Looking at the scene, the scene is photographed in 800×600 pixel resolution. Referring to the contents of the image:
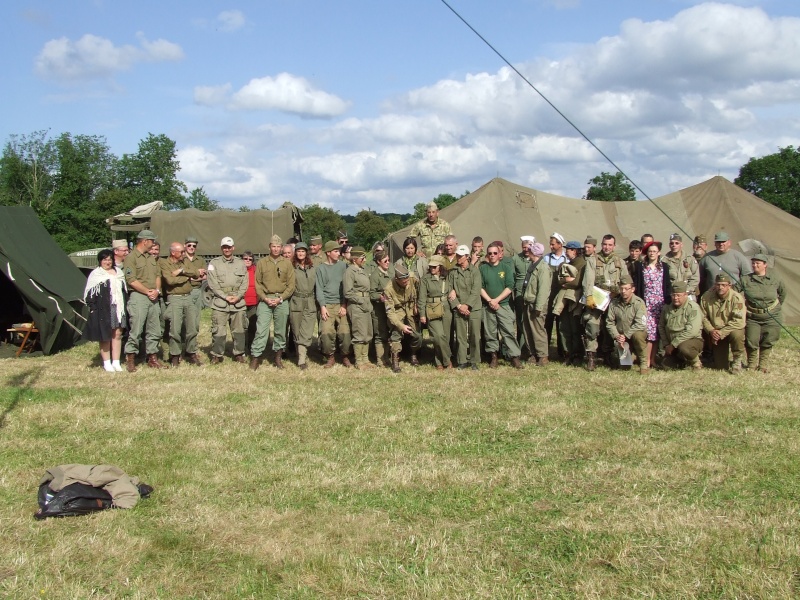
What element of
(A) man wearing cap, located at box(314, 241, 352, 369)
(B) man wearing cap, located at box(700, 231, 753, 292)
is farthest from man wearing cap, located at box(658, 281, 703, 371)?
(A) man wearing cap, located at box(314, 241, 352, 369)

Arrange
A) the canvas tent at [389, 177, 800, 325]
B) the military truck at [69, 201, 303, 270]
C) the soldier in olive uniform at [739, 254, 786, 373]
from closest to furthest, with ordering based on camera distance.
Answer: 1. the soldier in olive uniform at [739, 254, 786, 373]
2. the canvas tent at [389, 177, 800, 325]
3. the military truck at [69, 201, 303, 270]

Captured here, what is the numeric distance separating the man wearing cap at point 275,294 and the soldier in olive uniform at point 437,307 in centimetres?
180

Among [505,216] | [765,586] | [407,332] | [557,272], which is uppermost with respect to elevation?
[505,216]

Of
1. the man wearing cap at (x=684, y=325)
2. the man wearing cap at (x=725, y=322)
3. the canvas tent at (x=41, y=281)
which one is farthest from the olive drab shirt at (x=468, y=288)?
the canvas tent at (x=41, y=281)

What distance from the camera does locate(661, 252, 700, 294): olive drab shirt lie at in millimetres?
9258

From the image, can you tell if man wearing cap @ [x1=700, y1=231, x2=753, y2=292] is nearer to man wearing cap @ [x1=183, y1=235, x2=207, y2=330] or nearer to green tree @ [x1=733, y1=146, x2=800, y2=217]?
man wearing cap @ [x1=183, y1=235, x2=207, y2=330]

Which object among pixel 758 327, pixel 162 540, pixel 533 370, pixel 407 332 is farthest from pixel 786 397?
pixel 162 540

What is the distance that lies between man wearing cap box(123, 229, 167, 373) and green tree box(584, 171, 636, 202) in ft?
122

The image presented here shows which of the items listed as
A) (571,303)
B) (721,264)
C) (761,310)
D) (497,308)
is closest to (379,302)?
(497,308)

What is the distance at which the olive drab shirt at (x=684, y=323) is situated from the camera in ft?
28.7

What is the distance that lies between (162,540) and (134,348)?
5370mm

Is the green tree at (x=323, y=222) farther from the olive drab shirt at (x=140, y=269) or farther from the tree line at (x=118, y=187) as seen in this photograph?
the olive drab shirt at (x=140, y=269)

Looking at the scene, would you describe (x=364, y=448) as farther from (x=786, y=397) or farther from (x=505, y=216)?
(x=505, y=216)

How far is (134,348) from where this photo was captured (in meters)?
9.21
